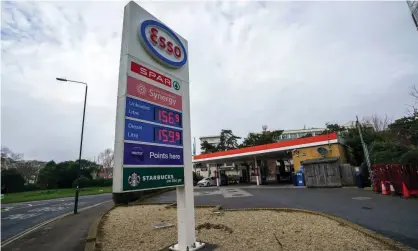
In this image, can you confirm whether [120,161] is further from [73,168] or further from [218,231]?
[73,168]

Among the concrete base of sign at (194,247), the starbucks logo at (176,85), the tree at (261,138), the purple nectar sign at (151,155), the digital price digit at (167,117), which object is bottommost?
the concrete base of sign at (194,247)

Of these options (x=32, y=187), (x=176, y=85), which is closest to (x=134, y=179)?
(x=176, y=85)

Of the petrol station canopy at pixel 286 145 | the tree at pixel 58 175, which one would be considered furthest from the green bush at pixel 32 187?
the petrol station canopy at pixel 286 145

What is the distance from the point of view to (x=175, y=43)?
672cm

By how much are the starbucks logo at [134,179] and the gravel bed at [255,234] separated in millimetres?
2275

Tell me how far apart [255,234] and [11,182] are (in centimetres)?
5299

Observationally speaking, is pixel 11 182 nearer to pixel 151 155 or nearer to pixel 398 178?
pixel 151 155

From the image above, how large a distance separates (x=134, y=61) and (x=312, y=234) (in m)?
6.12

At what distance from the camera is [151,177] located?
199 inches

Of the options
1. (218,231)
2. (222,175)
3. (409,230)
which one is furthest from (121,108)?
(222,175)

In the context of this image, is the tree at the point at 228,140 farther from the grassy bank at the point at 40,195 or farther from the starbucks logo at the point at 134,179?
the starbucks logo at the point at 134,179

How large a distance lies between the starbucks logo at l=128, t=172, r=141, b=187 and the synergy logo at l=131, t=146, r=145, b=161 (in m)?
0.34

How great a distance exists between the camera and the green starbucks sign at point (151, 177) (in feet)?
14.9

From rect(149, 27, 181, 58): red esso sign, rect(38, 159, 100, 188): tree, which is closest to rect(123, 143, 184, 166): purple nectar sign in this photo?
rect(149, 27, 181, 58): red esso sign
